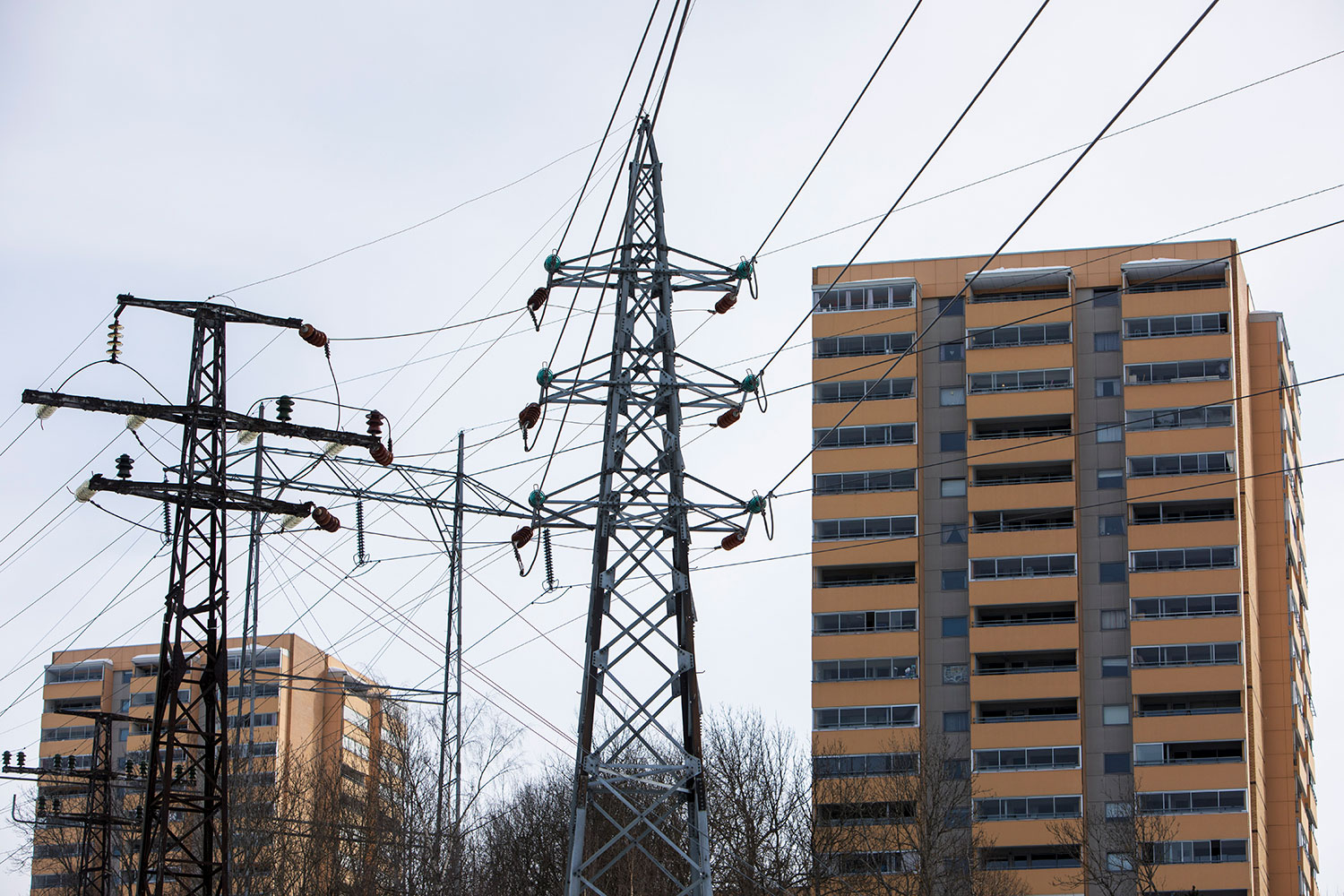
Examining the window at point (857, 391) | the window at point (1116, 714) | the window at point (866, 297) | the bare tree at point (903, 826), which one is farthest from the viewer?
the window at point (866, 297)

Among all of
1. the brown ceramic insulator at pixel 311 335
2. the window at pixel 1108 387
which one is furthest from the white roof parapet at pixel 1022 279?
the brown ceramic insulator at pixel 311 335

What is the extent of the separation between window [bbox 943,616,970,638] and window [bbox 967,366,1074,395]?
1367 centimetres

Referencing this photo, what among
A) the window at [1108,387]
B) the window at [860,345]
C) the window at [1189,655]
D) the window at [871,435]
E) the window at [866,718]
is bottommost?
the window at [866,718]

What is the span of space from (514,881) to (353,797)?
9145 millimetres

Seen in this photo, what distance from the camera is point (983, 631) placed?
321 ft

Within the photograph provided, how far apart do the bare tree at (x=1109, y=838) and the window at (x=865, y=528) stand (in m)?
19.2

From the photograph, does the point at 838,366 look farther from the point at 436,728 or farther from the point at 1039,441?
the point at 436,728

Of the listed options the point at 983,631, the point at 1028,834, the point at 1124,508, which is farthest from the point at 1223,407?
the point at 1028,834

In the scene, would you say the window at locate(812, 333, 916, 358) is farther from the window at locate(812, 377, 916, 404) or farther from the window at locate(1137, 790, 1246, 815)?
the window at locate(1137, 790, 1246, 815)

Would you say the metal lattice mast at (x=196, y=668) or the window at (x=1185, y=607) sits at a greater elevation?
the window at (x=1185, y=607)

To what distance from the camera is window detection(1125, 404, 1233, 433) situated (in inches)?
3932

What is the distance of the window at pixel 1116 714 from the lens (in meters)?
95.1

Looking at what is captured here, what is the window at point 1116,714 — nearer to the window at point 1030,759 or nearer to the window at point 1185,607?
the window at point 1030,759

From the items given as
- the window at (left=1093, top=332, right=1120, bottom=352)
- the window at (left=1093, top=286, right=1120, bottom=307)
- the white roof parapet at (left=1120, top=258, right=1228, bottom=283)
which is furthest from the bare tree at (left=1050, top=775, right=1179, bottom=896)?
the white roof parapet at (left=1120, top=258, right=1228, bottom=283)
